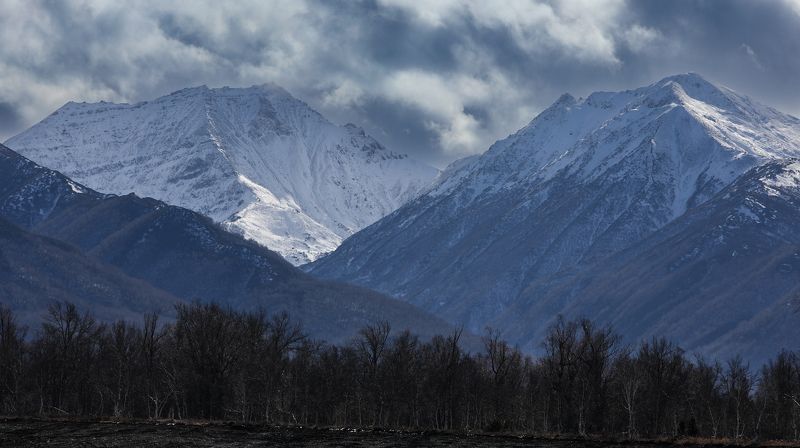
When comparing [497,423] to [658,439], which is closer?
[658,439]

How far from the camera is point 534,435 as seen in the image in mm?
154625

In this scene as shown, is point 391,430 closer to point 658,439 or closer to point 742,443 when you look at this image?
point 658,439

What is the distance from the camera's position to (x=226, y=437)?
141250mm

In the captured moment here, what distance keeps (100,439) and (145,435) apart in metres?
6.85

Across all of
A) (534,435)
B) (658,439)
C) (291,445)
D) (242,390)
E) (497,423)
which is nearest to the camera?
(291,445)

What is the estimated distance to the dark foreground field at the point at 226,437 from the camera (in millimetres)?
132125

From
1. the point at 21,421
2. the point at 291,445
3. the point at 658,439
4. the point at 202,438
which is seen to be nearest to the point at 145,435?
the point at 202,438

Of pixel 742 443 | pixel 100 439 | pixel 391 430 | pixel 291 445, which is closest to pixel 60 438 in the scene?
pixel 100 439

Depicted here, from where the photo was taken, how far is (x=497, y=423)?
552 ft

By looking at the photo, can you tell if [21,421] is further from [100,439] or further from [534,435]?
[534,435]

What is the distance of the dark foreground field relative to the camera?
433 ft

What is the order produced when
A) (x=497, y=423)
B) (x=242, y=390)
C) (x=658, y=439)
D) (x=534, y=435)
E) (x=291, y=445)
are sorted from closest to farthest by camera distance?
(x=291, y=445)
(x=658, y=439)
(x=534, y=435)
(x=497, y=423)
(x=242, y=390)

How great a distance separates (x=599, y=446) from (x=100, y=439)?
51.7 metres

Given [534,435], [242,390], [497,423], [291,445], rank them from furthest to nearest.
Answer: [242,390] → [497,423] → [534,435] → [291,445]
